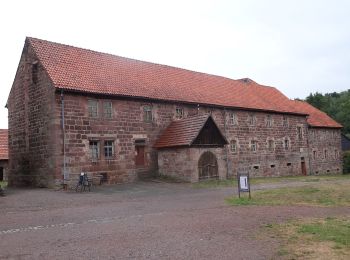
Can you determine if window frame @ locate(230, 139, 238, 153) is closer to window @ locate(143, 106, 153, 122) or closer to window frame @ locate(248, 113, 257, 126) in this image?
window frame @ locate(248, 113, 257, 126)

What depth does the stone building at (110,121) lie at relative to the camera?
79.1ft

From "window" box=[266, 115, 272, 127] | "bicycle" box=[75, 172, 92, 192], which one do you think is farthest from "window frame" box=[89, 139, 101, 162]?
"window" box=[266, 115, 272, 127]

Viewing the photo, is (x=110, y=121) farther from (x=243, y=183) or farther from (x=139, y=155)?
(x=243, y=183)

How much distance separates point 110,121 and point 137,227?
15557 millimetres

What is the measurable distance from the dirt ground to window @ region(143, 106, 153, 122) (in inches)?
385

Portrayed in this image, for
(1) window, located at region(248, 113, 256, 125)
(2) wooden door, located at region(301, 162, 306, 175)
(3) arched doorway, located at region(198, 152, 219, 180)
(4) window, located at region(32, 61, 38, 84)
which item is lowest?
(2) wooden door, located at region(301, 162, 306, 175)

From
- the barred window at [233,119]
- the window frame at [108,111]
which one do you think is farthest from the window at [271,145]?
the window frame at [108,111]

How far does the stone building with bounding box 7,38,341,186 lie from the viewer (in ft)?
79.1

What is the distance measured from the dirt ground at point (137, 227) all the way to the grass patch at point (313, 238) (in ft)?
1.11

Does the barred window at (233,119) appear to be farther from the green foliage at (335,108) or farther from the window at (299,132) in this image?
the green foliage at (335,108)

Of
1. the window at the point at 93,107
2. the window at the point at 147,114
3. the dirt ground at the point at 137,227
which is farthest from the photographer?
the window at the point at 147,114

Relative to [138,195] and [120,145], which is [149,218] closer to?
[138,195]

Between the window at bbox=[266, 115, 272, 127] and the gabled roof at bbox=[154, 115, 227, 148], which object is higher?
the window at bbox=[266, 115, 272, 127]

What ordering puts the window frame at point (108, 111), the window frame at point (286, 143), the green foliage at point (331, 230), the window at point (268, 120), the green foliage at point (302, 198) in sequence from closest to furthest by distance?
the green foliage at point (331, 230) < the green foliage at point (302, 198) < the window frame at point (108, 111) < the window at point (268, 120) < the window frame at point (286, 143)
